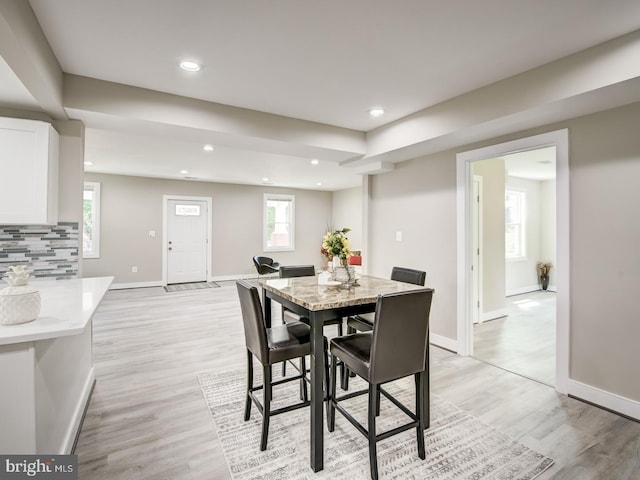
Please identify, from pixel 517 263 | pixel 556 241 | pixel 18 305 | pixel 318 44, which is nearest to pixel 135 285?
pixel 18 305

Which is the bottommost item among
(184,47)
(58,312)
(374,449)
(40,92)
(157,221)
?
(374,449)

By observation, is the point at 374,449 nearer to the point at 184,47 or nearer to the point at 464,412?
the point at 464,412

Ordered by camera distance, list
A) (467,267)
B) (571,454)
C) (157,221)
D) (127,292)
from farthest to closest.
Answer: (157,221) < (127,292) < (467,267) < (571,454)

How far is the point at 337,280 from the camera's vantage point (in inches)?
94.0

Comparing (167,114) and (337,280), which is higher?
(167,114)

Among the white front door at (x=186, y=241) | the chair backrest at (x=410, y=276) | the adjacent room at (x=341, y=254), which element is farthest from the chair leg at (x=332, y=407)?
the white front door at (x=186, y=241)

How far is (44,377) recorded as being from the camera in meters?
1.51

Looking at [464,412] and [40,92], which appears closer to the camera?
[40,92]

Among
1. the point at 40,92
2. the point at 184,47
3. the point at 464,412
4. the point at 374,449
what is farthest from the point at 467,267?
the point at 40,92

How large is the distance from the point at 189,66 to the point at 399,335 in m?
2.32

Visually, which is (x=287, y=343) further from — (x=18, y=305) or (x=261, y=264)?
(x=261, y=264)

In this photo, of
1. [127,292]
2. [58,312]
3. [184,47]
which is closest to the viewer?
[58,312]

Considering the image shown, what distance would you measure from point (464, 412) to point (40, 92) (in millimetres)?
3672

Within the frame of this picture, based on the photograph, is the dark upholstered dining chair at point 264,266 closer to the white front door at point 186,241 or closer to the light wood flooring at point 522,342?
the white front door at point 186,241
